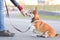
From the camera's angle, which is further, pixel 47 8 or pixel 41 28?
pixel 47 8

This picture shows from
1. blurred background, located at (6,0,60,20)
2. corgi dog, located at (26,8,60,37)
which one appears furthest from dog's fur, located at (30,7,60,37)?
blurred background, located at (6,0,60,20)

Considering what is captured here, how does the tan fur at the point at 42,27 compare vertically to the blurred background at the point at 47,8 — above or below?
above

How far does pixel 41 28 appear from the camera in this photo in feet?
18.8

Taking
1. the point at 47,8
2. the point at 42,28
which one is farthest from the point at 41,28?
the point at 47,8

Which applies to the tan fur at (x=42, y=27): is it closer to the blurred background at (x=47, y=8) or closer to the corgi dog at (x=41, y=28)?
the corgi dog at (x=41, y=28)

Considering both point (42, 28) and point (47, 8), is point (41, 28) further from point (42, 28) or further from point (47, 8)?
point (47, 8)

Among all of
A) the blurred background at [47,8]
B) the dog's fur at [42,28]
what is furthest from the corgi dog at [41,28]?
the blurred background at [47,8]

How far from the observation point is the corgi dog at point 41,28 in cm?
569

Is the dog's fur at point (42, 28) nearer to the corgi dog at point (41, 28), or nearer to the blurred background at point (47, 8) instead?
the corgi dog at point (41, 28)

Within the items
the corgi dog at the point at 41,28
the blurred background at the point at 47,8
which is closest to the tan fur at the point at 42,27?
the corgi dog at the point at 41,28

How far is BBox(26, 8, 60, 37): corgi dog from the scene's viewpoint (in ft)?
18.7

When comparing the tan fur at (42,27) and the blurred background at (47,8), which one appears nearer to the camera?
the tan fur at (42,27)

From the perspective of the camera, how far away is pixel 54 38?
5.54 meters

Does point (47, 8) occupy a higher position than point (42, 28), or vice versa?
point (42, 28)
